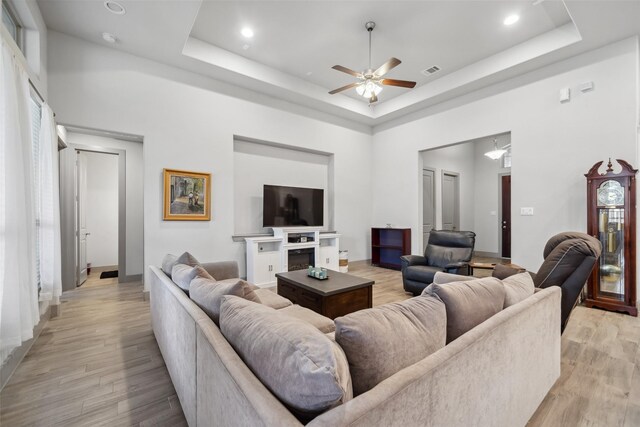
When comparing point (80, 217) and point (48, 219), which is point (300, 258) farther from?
point (80, 217)

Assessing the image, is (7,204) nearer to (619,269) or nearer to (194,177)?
(194,177)

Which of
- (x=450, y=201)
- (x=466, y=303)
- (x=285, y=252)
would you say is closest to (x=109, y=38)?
(x=285, y=252)

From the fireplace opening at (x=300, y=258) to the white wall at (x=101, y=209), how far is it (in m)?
3.98

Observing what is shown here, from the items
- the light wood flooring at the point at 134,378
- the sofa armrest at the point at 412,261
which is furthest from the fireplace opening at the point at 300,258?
the light wood flooring at the point at 134,378

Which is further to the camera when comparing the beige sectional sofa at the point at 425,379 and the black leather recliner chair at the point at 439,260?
the black leather recliner chair at the point at 439,260

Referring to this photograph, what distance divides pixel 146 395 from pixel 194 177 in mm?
3152

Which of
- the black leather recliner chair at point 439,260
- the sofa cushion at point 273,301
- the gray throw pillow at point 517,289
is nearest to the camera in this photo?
the gray throw pillow at point 517,289

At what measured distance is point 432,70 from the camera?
495 cm

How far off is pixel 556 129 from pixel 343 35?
11.2ft

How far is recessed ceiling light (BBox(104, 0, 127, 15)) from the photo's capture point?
9.67 feet

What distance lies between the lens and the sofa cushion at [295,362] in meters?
0.72

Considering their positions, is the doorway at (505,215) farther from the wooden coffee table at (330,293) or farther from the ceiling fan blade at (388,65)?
the wooden coffee table at (330,293)

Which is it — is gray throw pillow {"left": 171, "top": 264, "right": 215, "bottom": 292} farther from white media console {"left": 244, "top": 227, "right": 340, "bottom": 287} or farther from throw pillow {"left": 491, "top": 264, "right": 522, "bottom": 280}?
white media console {"left": 244, "top": 227, "right": 340, "bottom": 287}

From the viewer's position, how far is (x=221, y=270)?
3.13m
